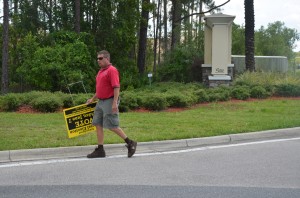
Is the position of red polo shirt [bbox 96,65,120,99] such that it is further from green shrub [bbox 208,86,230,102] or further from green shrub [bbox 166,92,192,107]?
green shrub [bbox 208,86,230,102]

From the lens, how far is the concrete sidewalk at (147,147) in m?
7.54

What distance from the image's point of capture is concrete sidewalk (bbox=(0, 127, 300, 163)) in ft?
24.7

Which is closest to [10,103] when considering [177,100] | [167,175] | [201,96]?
[177,100]

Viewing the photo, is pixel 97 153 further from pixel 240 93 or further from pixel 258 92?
pixel 258 92

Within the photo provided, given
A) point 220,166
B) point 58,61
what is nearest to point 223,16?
point 58,61

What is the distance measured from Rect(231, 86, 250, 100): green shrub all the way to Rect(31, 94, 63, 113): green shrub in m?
6.43

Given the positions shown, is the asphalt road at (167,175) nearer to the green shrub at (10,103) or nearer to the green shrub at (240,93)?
the green shrub at (10,103)

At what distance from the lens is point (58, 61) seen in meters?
18.4

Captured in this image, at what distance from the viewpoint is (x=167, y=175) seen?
645cm

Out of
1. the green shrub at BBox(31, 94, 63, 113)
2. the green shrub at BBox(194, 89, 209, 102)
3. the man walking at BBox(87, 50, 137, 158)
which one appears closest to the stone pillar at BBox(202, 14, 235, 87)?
the green shrub at BBox(194, 89, 209, 102)

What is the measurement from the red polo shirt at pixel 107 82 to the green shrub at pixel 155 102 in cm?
590

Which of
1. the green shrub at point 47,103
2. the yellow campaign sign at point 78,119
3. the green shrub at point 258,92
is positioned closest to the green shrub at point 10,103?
the green shrub at point 47,103

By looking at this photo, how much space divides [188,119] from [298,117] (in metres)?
2.96

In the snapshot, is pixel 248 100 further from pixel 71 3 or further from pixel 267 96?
pixel 71 3
